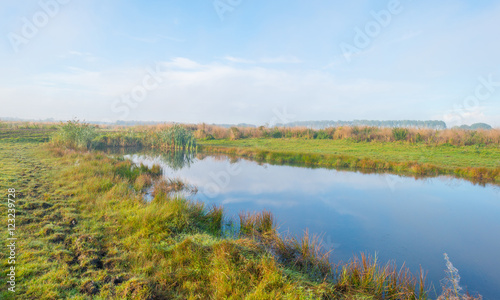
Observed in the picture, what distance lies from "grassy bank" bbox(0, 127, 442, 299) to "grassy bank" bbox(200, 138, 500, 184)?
44.4 ft

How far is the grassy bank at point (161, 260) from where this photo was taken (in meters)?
3.47

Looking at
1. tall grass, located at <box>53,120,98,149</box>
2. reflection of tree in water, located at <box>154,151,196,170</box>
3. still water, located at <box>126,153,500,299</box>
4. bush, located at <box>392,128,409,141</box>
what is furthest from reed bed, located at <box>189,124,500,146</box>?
tall grass, located at <box>53,120,98,149</box>

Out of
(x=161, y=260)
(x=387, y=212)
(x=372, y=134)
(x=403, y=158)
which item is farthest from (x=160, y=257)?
(x=372, y=134)

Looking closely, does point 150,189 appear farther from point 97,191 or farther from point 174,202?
point 174,202

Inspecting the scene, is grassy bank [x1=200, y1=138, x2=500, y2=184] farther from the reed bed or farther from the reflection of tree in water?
the reflection of tree in water

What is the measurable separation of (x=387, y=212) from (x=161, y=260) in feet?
25.9

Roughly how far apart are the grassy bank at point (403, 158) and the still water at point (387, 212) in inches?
77.4

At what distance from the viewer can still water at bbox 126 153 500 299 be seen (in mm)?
5660

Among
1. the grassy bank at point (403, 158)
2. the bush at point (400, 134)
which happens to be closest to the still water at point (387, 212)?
the grassy bank at point (403, 158)

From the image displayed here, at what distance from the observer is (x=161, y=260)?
167 inches

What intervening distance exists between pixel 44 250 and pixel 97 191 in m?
3.86

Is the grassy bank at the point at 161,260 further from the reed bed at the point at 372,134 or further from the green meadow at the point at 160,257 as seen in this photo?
the reed bed at the point at 372,134

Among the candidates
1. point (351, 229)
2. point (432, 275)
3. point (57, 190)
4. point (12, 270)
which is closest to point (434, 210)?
point (351, 229)

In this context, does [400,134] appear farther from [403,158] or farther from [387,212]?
[387,212]
